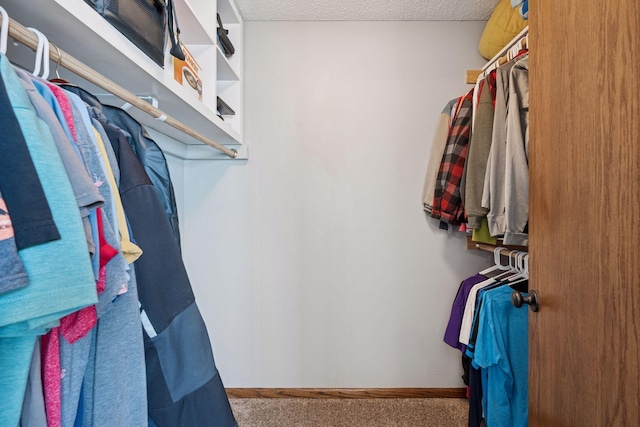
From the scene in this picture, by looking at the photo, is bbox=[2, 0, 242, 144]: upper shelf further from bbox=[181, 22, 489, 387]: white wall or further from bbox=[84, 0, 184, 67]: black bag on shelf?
bbox=[181, 22, 489, 387]: white wall

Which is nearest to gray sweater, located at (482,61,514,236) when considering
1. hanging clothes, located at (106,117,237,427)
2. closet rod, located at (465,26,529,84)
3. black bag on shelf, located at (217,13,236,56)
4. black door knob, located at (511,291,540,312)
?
closet rod, located at (465,26,529,84)

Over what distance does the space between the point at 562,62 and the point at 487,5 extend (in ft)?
3.96

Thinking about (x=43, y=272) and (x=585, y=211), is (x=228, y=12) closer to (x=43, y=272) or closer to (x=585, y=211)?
(x=43, y=272)

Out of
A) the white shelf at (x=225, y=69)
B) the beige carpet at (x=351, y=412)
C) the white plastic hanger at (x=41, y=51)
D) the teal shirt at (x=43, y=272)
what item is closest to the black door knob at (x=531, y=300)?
the teal shirt at (x=43, y=272)

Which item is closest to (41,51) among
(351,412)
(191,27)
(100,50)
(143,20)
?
(100,50)

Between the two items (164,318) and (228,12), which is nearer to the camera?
(164,318)

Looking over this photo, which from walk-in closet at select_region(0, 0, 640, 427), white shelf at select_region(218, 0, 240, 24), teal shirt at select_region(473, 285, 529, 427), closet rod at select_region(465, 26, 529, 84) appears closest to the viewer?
walk-in closet at select_region(0, 0, 640, 427)

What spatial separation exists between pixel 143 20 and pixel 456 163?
4.28ft

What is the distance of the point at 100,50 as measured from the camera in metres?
0.73

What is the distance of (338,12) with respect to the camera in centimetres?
163

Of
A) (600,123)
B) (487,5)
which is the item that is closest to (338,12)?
(487,5)

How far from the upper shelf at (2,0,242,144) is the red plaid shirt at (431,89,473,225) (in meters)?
1.13

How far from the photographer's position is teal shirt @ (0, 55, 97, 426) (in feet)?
1.19

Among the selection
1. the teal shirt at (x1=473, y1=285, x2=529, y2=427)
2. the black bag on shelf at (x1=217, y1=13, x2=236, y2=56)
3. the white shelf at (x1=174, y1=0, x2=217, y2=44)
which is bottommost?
the teal shirt at (x1=473, y1=285, x2=529, y2=427)
